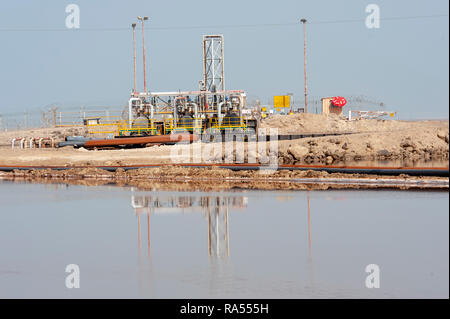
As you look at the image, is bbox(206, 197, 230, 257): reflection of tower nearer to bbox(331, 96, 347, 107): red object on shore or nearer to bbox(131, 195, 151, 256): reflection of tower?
bbox(131, 195, 151, 256): reflection of tower

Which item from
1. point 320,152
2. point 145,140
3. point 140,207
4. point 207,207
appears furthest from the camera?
point 145,140

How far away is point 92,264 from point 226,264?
2.21 metres

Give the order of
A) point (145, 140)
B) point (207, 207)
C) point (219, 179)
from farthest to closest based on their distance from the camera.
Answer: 1. point (145, 140)
2. point (219, 179)
3. point (207, 207)

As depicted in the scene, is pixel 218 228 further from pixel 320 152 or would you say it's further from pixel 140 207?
pixel 320 152

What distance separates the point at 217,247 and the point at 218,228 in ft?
6.65

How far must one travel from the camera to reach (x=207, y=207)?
692 inches

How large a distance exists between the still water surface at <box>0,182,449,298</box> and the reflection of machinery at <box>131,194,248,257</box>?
0.03m

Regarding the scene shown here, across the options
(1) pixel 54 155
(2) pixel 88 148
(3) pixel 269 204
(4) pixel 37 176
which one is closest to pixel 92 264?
(3) pixel 269 204

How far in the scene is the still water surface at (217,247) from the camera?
384 inches

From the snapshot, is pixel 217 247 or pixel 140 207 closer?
pixel 217 247

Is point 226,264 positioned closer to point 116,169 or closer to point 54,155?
point 116,169

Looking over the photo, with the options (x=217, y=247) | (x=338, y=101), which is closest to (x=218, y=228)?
(x=217, y=247)

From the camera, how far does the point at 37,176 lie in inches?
1220

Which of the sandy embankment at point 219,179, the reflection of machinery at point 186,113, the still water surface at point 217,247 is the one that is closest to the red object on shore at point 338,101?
the reflection of machinery at point 186,113
